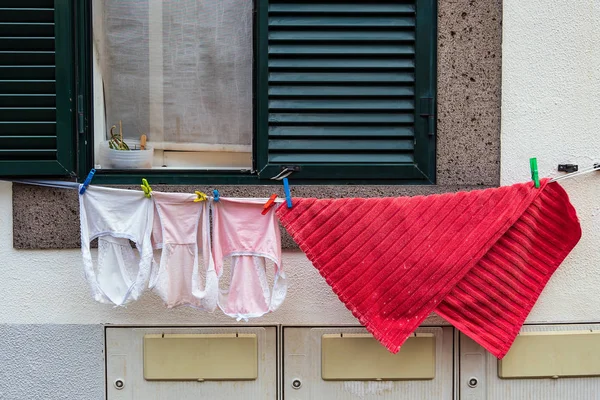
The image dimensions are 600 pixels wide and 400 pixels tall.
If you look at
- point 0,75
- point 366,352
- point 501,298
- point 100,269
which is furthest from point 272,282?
point 0,75

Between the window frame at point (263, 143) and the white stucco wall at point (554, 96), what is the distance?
0.37 m

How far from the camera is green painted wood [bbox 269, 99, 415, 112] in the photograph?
359cm

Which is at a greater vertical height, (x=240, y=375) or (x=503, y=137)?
(x=503, y=137)

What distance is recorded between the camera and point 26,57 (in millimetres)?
3500

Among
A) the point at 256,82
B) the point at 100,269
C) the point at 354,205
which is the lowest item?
the point at 100,269

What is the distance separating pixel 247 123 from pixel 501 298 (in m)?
1.51

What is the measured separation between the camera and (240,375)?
3.60 metres

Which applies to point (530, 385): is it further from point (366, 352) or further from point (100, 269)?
point (100, 269)

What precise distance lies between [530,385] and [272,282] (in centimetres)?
138

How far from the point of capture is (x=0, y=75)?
349cm

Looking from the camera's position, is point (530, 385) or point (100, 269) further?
point (530, 385)

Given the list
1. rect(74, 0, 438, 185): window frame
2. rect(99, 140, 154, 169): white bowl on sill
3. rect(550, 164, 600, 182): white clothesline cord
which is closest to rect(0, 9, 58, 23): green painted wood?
rect(74, 0, 438, 185): window frame

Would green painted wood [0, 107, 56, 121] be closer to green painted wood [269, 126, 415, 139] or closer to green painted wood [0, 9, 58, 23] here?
green painted wood [0, 9, 58, 23]

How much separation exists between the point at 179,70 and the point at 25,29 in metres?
0.75
